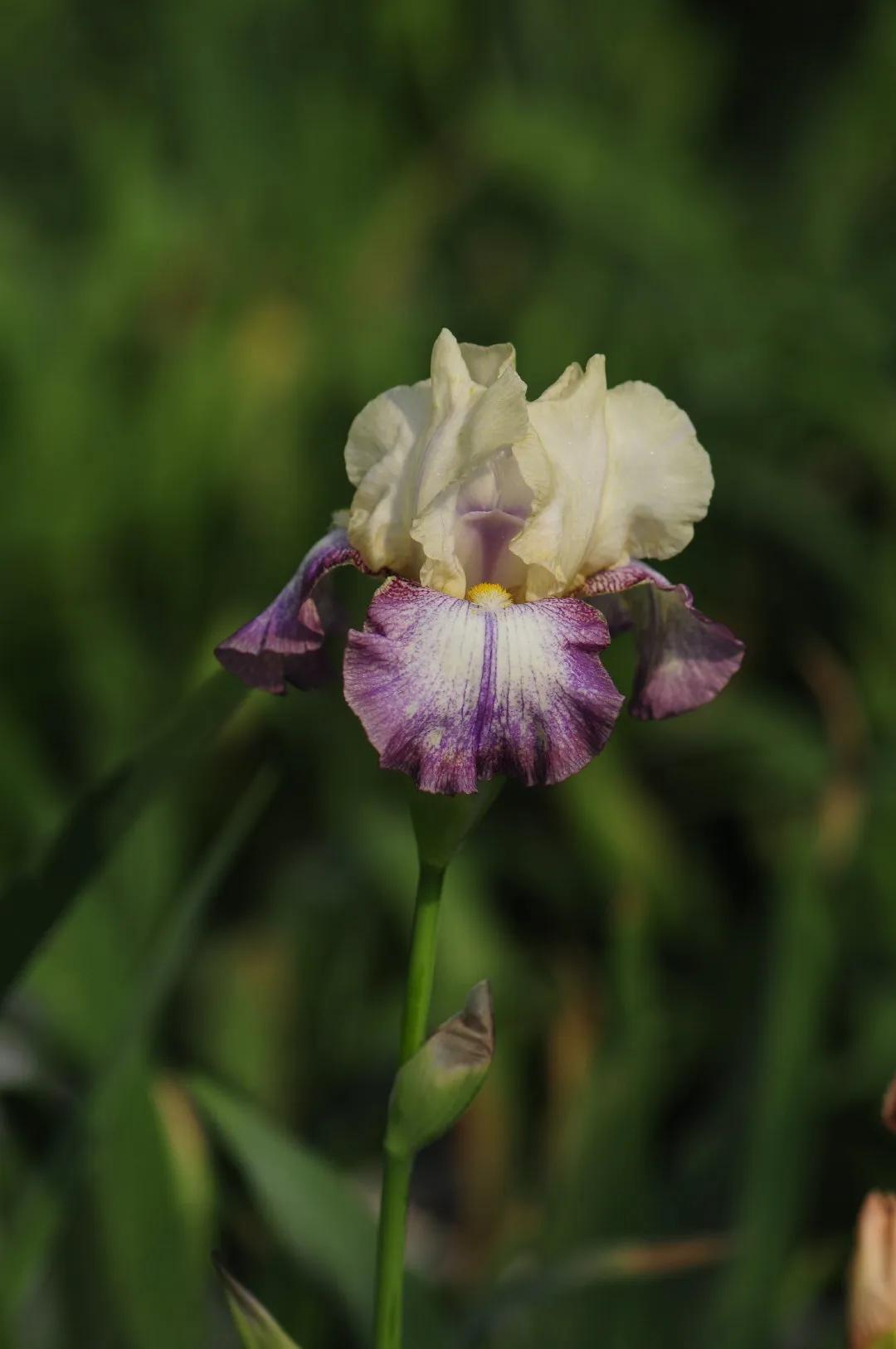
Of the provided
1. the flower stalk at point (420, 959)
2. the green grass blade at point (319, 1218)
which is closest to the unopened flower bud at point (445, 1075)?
the flower stalk at point (420, 959)

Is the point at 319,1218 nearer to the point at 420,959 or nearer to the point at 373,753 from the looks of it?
the point at 420,959

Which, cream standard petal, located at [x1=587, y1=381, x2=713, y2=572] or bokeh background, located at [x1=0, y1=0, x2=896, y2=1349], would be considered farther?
bokeh background, located at [x1=0, y1=0, x2=896, y2=1349]

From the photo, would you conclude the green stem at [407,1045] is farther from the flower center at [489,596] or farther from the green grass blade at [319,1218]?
the green grass blade at [319,1218]

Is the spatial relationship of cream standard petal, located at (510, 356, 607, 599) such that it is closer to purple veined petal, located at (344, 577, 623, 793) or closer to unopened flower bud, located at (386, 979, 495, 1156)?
purple veined petal, located at (344, 577, 623, 793)

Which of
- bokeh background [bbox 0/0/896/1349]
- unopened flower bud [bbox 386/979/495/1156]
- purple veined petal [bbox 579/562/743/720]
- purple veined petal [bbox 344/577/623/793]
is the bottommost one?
bokeh background [bbox 0/0/896/1349]

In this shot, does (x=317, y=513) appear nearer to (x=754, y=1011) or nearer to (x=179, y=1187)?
(x=754, y=1011)

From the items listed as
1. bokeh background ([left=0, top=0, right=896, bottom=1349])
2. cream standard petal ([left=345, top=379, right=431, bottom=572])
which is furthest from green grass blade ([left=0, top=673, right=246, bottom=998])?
cream standard petal ([left=345, top=379, right=431, bottom=572])

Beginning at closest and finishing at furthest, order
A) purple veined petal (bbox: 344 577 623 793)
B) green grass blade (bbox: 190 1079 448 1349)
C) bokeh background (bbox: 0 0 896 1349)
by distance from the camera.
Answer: purple veined petal (bbox: 344 577 623 793) < green grass blade (bbox: 190 1079 448 1349) < bokeh background (bbox: 0 0 896 1349)
